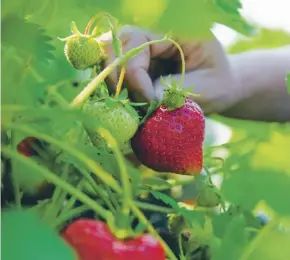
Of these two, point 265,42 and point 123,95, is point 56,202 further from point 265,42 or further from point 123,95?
point 265,42

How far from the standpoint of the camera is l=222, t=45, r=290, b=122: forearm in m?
1.00

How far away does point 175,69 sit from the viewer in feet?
2.65

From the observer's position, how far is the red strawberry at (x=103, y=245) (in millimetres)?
440

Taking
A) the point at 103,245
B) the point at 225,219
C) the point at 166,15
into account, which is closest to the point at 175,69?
the point at 225,219

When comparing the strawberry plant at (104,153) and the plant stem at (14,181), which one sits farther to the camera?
the plant stem at (14,181)

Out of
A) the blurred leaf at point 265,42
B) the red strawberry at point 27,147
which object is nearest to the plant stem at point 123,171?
the red strawberry at point 27,147

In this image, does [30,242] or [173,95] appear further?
[173,95]

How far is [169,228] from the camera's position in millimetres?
736

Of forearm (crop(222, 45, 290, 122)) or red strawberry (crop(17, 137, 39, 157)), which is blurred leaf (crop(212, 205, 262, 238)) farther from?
forearm (crop(222, 45, 290, 122))

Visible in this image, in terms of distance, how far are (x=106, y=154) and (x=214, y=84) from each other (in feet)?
1.35

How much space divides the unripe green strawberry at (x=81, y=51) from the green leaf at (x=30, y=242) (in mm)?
267

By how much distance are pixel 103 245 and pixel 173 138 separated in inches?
11.2

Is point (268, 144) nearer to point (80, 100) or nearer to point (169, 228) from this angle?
point (80, 100)

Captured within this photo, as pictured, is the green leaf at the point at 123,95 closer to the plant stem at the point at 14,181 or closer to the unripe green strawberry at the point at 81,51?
the unripe green strawberry at the point at 81,51
